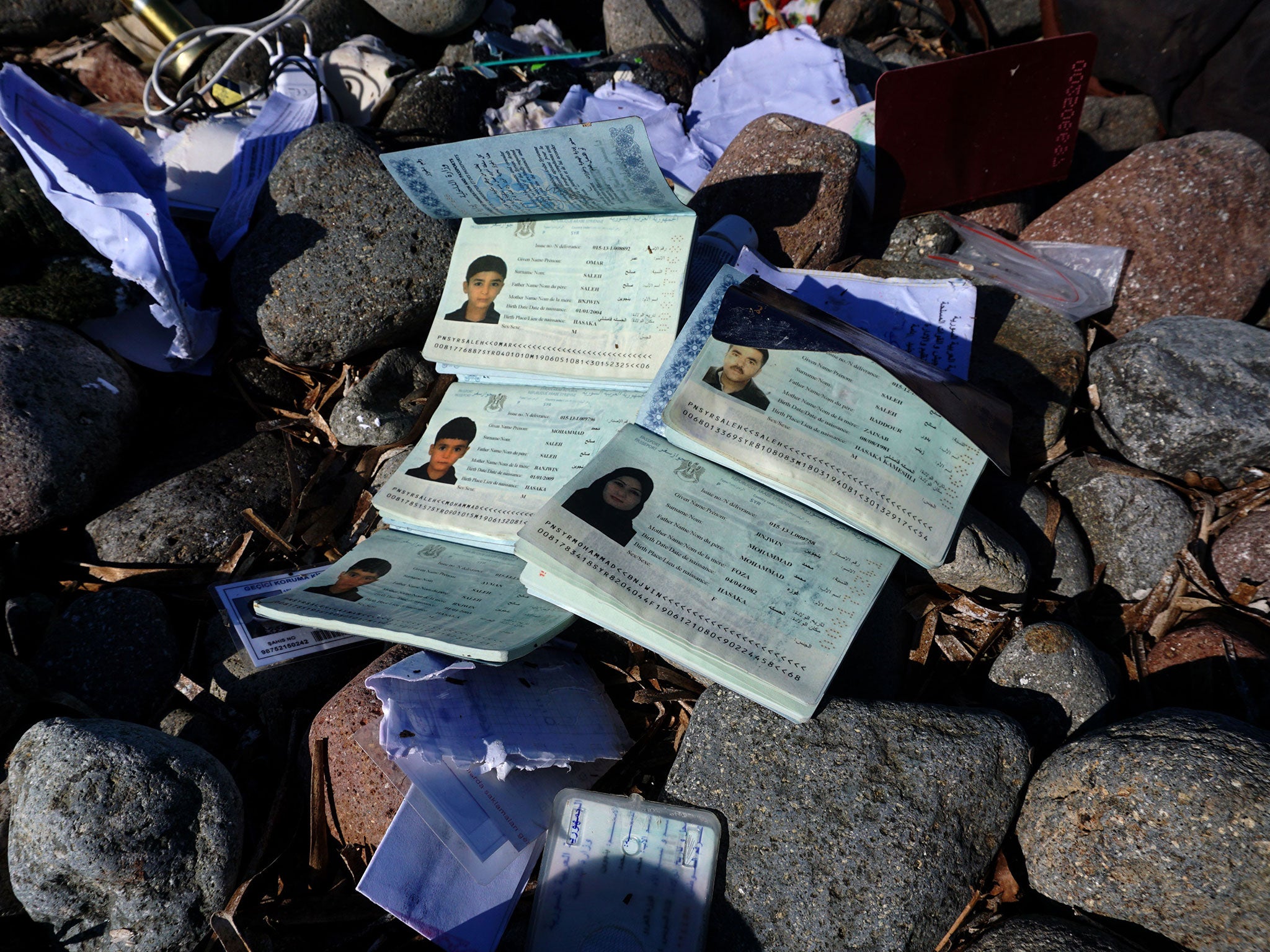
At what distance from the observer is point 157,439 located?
2.16 meters

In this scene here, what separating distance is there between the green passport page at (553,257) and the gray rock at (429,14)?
1682 millimetres

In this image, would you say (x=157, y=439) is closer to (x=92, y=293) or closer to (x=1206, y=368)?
(x=92, y=293)

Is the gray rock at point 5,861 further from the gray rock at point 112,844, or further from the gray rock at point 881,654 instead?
the gray rock at point 881,654

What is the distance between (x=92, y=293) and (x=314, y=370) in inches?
23.1

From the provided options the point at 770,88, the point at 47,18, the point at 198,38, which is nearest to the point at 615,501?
the point at 770,88

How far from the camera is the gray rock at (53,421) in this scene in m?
1.80

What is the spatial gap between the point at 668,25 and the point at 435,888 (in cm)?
341

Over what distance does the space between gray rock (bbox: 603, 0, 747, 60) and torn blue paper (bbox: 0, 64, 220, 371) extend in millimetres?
2015

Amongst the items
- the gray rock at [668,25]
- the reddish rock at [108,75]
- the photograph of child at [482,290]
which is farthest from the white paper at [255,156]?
the gray rock at [668,25]

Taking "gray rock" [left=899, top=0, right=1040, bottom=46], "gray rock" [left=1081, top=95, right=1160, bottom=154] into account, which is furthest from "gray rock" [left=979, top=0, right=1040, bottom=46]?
"gray rock" [left=1081, top=95, right=1160, bottom=154]

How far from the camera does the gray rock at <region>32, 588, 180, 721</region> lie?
169 cm

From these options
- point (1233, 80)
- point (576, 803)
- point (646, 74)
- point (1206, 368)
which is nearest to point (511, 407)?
point (576, 803)

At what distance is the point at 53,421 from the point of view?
73.5 inches

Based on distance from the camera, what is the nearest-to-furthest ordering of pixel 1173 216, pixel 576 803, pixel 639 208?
1. pixel 576 803
2. pixel 639 208
3. pixel 1173 216
